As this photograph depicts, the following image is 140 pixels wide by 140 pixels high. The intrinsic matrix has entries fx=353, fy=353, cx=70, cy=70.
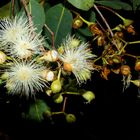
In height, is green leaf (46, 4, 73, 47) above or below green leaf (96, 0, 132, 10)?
below

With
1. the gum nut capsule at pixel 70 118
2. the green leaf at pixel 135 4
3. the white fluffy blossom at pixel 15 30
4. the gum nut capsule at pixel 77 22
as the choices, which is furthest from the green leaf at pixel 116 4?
the gum nut capsule at pixel 70 118

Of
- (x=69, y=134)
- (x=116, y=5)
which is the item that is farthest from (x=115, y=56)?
(x=69, y=134)

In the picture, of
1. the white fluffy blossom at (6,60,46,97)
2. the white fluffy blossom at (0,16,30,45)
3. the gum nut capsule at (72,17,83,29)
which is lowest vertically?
the white fluffy blossom at (6,60,46,97)

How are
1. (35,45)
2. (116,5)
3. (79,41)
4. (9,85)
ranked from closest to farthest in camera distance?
(35,45), (9,85), (79,41), (116,5)

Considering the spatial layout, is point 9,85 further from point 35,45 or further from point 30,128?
point 30,128

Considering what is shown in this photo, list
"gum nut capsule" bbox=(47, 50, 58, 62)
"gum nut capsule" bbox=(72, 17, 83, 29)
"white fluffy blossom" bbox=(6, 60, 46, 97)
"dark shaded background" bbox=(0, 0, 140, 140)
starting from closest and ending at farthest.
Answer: "gum nut capsule" bbox=(47, 50, 58, 62)
"white fluffy blossom" bbox=(6, 60, 46, 97)
"gum nut capsule" bbox=(72, 17, 83, 29)
"dark shaded background" bbox=(0, 0, 140, 140)

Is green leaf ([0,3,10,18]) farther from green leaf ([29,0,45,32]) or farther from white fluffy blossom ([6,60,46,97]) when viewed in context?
white fluffy blossom ([6,60,46,97])

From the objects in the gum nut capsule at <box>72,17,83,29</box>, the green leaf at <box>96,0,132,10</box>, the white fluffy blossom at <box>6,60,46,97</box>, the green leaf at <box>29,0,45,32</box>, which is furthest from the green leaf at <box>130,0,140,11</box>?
the white fluffy blossom at <box>6,60,46,97</box>
